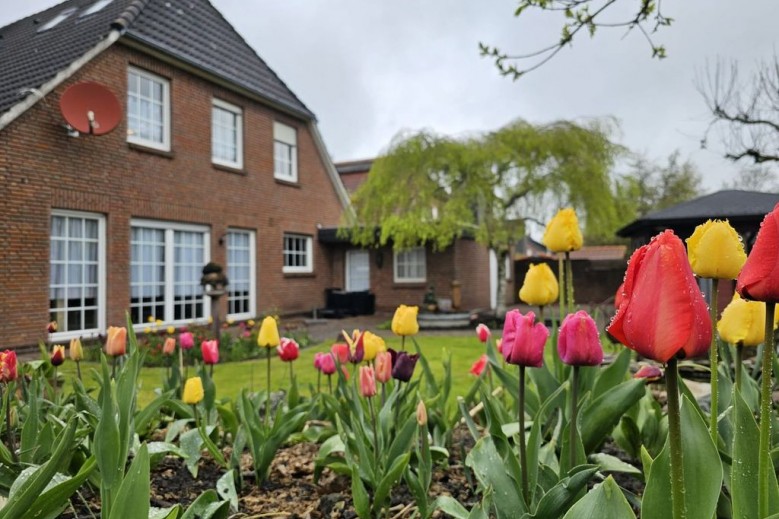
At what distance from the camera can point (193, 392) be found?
2.10m

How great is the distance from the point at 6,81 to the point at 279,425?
9822 mm

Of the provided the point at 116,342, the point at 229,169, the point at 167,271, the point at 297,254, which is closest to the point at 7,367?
the point at 116,342

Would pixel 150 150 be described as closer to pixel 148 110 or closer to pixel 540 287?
pixel 148 110

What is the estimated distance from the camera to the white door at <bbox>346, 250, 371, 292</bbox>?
15.4 metres

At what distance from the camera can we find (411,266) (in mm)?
15250

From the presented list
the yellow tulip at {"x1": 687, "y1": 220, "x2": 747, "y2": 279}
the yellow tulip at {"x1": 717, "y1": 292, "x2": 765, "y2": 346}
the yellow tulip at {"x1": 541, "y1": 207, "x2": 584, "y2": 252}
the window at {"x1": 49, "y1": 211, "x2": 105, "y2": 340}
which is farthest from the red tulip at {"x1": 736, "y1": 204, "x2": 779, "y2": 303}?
the window at {"x1": 49, "y1": 211, "x2": 105, "y2": 340}

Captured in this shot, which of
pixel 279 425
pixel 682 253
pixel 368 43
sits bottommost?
pixel 279 425

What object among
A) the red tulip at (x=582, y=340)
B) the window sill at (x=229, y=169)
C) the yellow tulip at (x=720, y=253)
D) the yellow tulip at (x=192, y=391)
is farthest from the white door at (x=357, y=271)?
the yellow tulip at (x=720, y=253)

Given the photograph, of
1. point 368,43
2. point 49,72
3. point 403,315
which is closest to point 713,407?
point 403,315

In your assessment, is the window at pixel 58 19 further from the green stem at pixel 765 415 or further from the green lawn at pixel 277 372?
the green stem at pixel 765 415

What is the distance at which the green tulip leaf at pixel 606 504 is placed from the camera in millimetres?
801

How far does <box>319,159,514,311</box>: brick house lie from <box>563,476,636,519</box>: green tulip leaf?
45.0 ft

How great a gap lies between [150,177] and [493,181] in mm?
6538

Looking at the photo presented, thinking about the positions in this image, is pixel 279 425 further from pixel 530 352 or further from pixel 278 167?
pixel 278 167
